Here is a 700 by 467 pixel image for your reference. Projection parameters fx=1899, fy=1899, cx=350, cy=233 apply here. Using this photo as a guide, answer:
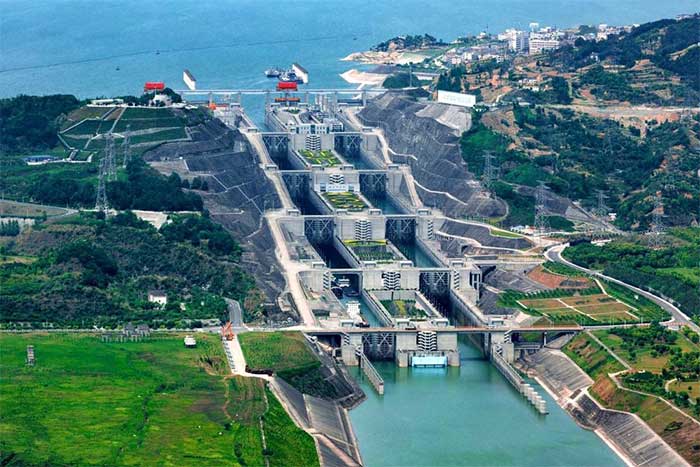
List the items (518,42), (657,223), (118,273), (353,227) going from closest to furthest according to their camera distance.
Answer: (118,273) → (657,223) → (353,227) → (518,42)

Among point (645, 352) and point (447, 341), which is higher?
point (645, 352)

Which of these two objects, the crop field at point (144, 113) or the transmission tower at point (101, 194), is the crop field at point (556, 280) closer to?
the transmission tower at point (101, 194)

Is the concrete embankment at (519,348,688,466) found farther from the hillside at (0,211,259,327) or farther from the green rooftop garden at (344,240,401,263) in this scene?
the green rooftop garden at (344,240,401,263)

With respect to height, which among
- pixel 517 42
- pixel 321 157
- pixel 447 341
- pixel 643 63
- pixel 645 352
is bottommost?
pixel 321 157

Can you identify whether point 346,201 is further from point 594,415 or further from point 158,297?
point 594,415

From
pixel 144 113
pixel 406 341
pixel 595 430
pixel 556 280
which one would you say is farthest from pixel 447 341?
pixel 144 113

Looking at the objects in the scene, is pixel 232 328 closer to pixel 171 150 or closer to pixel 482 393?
pixel 482 393

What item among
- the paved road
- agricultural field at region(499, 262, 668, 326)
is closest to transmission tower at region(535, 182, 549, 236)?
the paved road
